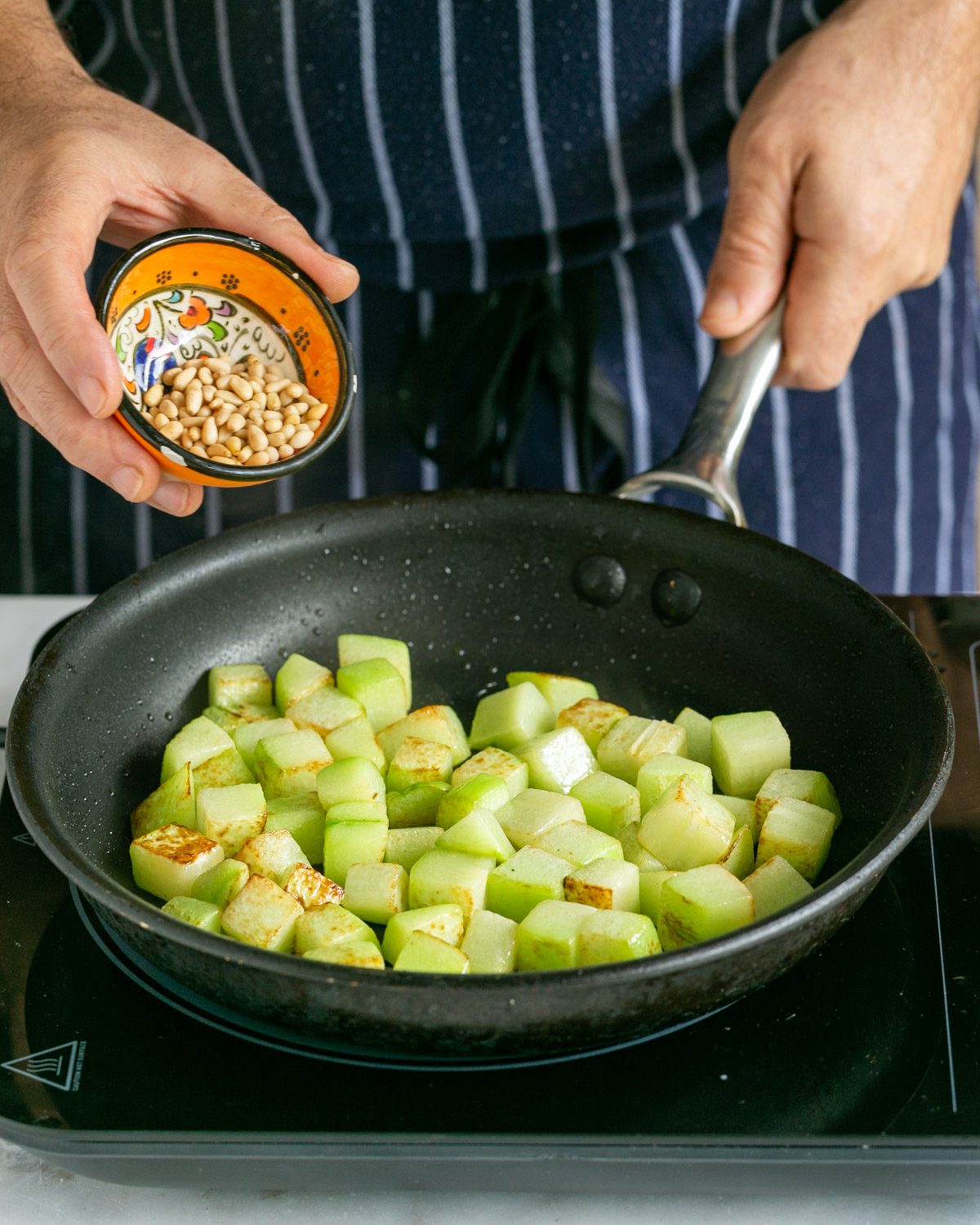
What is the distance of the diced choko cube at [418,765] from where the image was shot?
1004 millimetres

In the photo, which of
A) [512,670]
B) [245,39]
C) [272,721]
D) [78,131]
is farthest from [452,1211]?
[245,39]

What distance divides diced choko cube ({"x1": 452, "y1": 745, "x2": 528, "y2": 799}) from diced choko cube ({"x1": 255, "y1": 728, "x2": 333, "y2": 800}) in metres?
0.11

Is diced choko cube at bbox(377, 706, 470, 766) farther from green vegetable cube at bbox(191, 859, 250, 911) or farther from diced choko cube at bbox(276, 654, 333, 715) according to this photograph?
green vegetable cube at bbox(191, 859, 250, 911)

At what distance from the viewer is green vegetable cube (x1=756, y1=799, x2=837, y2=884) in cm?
89

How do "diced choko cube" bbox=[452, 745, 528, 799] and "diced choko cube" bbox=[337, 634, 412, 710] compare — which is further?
"diced choko cube" bbox=[337, 634, 412, 710]

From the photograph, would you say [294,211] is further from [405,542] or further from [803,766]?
[803,766]

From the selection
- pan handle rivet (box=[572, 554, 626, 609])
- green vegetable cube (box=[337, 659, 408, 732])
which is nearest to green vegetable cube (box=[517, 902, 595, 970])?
green vegetable cube (box=[337, 659, 408, 732])

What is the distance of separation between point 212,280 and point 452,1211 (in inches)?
27.4

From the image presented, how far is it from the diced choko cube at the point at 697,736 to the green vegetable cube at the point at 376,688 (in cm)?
24

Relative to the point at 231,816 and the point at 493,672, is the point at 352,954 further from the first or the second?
the point at 493,672

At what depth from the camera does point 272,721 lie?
1052 mm

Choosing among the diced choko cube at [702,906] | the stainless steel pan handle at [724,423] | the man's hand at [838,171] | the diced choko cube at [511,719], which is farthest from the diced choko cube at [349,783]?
the man's hand at [838,171]

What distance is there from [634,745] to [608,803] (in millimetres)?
69

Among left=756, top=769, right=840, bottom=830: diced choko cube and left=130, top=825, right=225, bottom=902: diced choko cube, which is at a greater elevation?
left=756, top=769, right=840, bottom=830: diced choko cube
